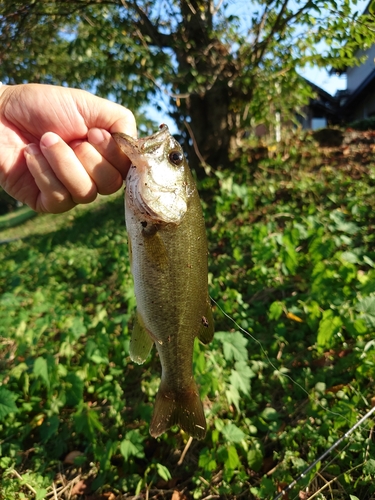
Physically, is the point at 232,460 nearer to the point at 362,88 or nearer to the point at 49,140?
the point at 49,140

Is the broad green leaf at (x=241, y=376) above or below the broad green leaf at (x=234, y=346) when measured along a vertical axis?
below

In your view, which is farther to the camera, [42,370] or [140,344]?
[42,370]

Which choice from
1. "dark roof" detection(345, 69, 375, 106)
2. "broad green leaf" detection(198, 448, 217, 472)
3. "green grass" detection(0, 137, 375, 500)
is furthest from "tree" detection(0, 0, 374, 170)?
"dark roof" detection(345, 69, 375, 106)

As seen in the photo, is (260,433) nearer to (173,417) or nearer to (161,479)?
(161,479)

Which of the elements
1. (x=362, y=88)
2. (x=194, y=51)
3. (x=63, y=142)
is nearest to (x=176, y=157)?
(x=63, y=142)

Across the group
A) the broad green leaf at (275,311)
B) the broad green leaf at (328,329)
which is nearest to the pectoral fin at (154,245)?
the broad green leaf at (328,329)

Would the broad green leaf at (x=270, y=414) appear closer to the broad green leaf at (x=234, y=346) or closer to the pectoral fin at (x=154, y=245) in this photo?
the broad green leaf at (x=234, y=346)

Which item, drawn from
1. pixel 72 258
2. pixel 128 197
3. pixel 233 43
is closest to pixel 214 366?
pixel 128 197

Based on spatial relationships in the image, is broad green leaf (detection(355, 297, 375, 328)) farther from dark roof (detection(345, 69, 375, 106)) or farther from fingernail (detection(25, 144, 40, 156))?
dark roof (detection(345, 69, 375, 106))
